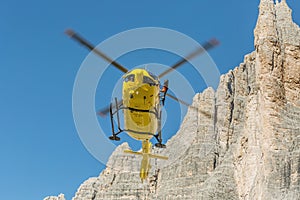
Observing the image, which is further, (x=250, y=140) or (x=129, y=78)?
(x=250, y=140)

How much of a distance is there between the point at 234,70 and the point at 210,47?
380 ft

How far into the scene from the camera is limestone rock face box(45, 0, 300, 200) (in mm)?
77062

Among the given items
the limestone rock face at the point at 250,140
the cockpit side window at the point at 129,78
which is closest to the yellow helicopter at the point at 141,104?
the cockpit side window at the point at 129,78

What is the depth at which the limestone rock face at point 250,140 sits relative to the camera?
77.1 m

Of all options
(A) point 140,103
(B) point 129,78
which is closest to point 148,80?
(B) point 129,78

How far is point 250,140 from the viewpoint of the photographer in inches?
3730

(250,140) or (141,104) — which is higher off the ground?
(250,140)

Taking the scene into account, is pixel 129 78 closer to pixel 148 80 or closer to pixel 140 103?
pixel 148 80

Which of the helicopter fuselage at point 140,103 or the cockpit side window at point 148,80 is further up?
the cockpit side window at point 148,80

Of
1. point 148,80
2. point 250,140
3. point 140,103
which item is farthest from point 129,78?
point 250,140

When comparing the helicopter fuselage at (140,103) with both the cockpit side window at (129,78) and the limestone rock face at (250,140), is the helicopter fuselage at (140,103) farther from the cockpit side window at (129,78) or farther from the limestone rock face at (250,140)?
the limestone rock face at (250,140)

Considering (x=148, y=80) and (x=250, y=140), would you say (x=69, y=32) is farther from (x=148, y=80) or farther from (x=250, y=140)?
(x=250, y=140)

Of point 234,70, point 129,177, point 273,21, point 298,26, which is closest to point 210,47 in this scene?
point 273,21

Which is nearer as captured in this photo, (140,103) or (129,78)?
(140,103)
